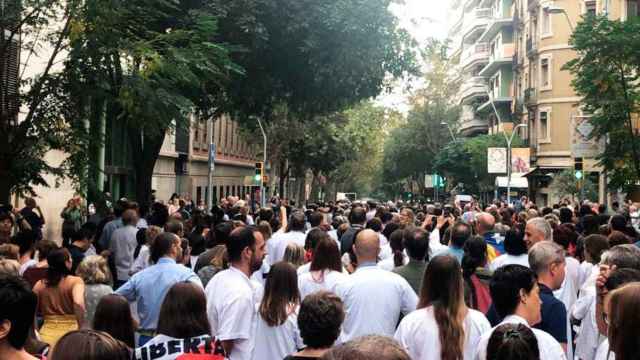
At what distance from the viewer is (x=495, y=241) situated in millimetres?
13242

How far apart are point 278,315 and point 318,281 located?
162 centimetres

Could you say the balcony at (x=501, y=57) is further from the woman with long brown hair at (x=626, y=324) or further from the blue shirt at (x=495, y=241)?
the woman with long brown hair at (x=626, y=324)

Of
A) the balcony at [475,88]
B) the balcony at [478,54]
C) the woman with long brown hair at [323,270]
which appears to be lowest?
the woman with long brown hair at [323,270]

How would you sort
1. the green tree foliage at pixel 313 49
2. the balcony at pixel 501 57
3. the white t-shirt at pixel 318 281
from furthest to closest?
the balcony at pixel 501 57 → the green tree foliage at pixel 313 49 → the white t-shirt at pixel 318 281

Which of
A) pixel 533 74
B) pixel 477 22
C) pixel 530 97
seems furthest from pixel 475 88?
pixel 530 97

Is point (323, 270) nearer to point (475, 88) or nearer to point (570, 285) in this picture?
point (570, 285)

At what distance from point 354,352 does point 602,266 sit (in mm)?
3983

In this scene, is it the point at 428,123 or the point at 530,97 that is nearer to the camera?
the point at 530,97

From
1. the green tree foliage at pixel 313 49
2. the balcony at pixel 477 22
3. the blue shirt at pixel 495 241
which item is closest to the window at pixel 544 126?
the balcony at pixel 477 22

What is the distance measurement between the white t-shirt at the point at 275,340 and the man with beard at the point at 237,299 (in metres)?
0.06

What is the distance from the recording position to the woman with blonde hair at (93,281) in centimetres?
770

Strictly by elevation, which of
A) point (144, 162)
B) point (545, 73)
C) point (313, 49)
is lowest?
point (144, 162)

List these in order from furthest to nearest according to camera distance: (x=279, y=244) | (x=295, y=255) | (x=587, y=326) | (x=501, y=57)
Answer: (x=501, y=57)
(x=279, y=244)
(x=295, y=255)
(x=587, y=326)

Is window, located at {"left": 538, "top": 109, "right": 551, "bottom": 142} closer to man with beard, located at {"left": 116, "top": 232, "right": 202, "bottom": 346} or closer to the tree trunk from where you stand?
the tree trunk
